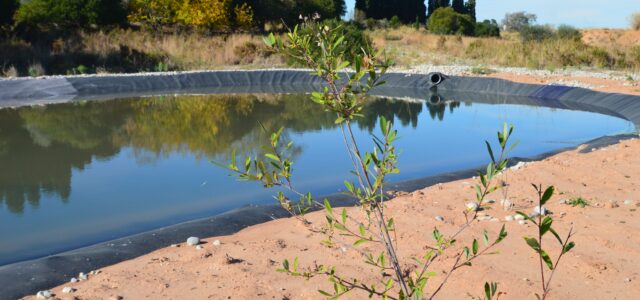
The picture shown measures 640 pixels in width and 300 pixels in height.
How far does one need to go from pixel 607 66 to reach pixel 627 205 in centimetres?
1481

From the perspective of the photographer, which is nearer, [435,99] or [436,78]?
[435,99]

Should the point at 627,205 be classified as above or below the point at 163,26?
below

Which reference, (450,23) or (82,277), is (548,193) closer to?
(82,277)

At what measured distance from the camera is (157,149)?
8.70 m

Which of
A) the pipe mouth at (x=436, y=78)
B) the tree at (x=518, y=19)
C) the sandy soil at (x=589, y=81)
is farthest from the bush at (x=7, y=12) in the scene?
the tree at (x=518, y=19)

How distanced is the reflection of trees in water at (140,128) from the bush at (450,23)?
17.8 m

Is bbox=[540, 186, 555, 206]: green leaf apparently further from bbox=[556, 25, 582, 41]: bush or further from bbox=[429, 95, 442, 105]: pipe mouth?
bbox=[556, 25, 582, 41]: bush

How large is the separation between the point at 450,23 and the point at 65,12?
57.8 feet

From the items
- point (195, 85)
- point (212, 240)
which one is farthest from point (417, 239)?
point (195, 85)

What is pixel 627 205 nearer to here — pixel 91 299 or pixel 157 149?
pixel 91 299

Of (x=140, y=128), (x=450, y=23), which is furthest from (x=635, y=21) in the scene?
(x=140, y=128)

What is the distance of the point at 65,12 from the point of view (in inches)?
858

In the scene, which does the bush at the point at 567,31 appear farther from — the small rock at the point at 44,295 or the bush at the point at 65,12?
the small rock at the point at 44,295

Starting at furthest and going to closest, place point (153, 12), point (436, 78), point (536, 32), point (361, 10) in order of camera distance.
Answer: point (361, 10), point (536, 32), point (153, 12), point (436, 78)
